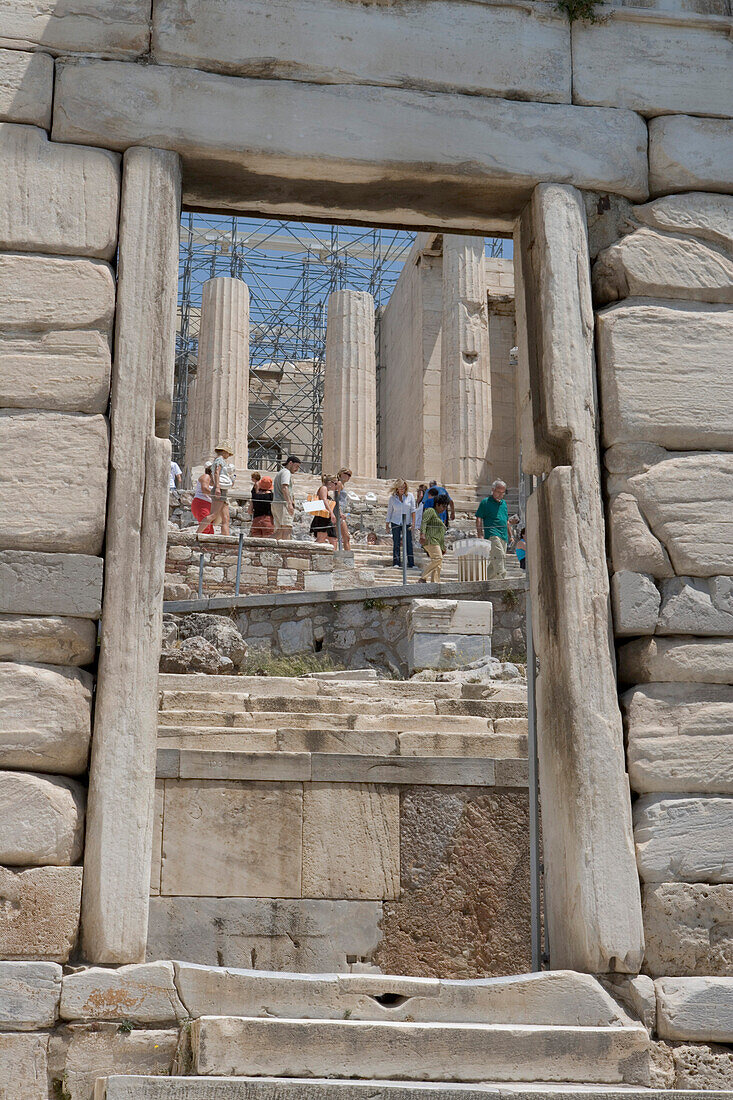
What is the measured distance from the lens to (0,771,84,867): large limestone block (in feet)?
15.4

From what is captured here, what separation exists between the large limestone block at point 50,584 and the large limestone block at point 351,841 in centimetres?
215

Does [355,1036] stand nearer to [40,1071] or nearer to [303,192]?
[40,1071]

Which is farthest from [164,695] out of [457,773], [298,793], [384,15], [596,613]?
[384,15]

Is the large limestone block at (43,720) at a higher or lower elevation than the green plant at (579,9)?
lower

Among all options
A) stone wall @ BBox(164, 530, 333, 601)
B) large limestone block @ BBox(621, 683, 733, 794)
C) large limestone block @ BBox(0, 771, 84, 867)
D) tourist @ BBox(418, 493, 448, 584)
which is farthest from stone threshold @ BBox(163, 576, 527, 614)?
large limestone block @ BBox(0, 771, 84, 867)

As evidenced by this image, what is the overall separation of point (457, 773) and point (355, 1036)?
253cm

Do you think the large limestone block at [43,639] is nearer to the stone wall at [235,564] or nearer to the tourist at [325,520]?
the stone wall at [235,564]

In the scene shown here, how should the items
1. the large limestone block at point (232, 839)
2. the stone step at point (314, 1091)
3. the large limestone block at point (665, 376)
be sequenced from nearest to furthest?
1. the stone step at point (314, 1091)
2. the large limestone block at point (665, 376)
3. the large limestone block at point (232, 839)

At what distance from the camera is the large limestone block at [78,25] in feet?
18.0

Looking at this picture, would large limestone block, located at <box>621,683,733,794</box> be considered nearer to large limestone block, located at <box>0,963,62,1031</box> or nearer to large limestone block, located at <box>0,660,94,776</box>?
large limestone block, located at <box>0,660,94,776</box>

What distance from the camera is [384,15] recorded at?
5.84 m

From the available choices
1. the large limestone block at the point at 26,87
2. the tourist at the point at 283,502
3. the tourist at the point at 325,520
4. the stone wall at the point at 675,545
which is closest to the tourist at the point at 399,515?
the tourist at the point at 325,520

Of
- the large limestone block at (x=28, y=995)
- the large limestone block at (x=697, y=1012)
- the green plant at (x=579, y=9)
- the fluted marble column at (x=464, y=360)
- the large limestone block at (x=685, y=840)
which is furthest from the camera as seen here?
the fluted marble column at (x=464, y=360)

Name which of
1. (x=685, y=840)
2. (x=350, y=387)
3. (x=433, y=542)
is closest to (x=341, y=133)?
(x=685, y=840)
